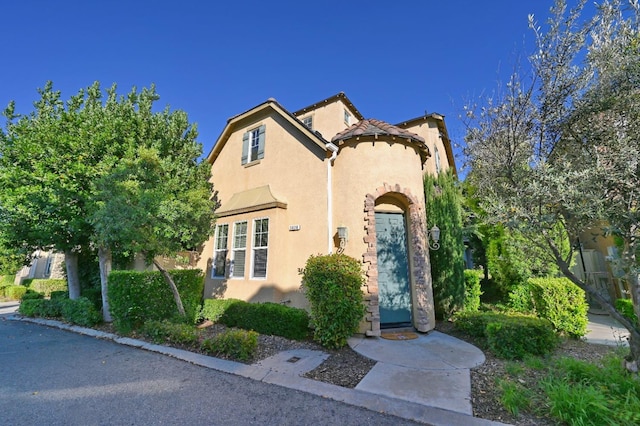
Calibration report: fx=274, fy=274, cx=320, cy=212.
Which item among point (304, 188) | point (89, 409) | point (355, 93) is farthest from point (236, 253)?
point (355, 93)

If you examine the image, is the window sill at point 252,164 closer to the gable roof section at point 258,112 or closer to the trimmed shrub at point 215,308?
the gable roof section at point 258,112

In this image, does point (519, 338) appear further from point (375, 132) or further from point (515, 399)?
point (375, 132)

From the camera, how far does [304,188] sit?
927 cm

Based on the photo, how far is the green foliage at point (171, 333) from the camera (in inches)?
264

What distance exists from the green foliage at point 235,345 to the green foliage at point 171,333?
68cm

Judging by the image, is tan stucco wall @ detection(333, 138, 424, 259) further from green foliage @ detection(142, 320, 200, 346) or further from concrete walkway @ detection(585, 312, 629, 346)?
concrete walkway @ detection(585, 312, 629, 346)

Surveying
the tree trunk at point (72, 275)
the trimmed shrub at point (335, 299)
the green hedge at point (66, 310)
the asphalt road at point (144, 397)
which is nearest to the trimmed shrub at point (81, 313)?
the green hedge at point (66, 310)

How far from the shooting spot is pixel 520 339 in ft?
19.4

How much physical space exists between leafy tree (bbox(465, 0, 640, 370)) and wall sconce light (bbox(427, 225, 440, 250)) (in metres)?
3.37

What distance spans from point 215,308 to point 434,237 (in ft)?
24.5

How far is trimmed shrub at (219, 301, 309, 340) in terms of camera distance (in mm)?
7414

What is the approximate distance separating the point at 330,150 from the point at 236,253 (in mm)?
5184

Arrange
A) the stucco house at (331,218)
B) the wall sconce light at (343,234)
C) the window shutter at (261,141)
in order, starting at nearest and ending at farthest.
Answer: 1. the wall sconce light at (343,234)
2. the stucco house at (331,218)
3. the window shutter at (261,141)

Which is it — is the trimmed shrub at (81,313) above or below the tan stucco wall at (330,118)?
below
